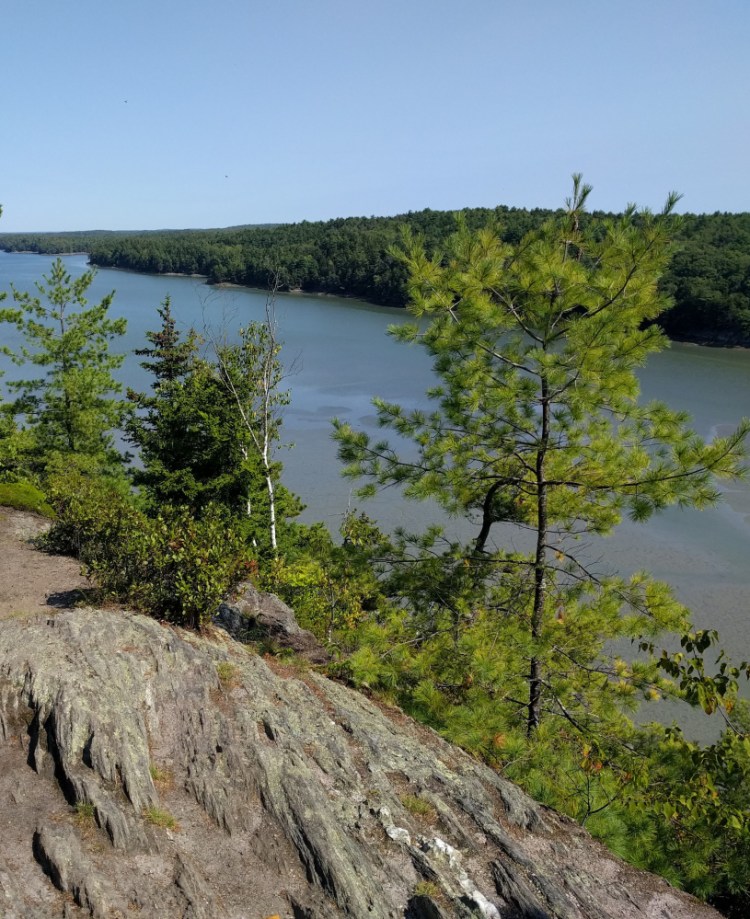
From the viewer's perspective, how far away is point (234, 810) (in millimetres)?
5344

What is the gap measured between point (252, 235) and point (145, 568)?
428ft

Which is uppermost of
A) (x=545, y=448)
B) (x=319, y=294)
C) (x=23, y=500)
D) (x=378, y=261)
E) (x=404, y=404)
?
(x=378, y=261)

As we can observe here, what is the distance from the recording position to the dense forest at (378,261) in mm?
54438

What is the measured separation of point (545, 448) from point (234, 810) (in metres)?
4.72

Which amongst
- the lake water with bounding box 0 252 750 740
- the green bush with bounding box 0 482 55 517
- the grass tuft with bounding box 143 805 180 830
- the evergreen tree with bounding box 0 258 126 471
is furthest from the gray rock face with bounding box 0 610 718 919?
the evergreen tree with bounding box 0 258 126 471

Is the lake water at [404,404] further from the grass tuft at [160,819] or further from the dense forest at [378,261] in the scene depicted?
the grass tuft at [160,819]

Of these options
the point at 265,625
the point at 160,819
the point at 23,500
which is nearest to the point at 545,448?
the point at 265,625

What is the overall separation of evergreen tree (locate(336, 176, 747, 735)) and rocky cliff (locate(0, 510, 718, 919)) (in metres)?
1.23

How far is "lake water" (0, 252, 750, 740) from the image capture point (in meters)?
20.2

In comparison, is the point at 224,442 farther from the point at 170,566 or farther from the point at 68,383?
the point at 170,566

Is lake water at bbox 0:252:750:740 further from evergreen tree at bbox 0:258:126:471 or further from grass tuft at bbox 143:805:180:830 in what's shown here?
grass tuft at bbox 143:805:180:830

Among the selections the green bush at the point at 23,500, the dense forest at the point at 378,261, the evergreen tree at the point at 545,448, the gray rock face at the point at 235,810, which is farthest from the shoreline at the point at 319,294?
the gray rock face at the point at 235,810

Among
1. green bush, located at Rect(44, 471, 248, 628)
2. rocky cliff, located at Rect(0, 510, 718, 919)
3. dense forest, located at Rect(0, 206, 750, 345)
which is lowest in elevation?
rocky cliff, located at Rect(0, 510, 718, 919)

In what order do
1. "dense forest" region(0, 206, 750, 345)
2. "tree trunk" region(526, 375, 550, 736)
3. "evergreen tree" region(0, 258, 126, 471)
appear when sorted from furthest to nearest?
"dense forest" region(0, 206, 750, 345), "evergreen tree" region(0, 258, 126, 471), "tree trunk" region(526, 375, 550, 736)
